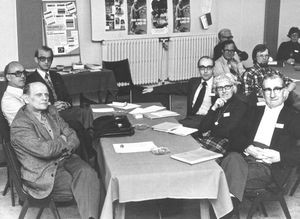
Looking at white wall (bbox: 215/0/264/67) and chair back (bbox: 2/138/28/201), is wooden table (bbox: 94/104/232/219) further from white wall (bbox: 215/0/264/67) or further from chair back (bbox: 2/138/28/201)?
white wall (bbox: 215/0/264/67)

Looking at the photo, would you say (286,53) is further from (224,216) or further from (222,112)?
(224,216)

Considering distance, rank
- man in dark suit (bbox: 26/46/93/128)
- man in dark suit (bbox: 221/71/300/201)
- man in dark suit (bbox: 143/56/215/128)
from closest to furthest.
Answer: man in dark suit (bbox: 221/71/300/201) → man in dark suit (bbox: 143/56/215/128) → man in dark suit (bbox: 26/46/93/128)

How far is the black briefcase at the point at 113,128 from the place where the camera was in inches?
168

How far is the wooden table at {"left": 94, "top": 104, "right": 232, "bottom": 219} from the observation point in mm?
3367

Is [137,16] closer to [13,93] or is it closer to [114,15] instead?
[114,15]

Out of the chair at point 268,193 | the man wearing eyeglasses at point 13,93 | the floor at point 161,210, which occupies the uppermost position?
the man wearing eyeglasses at point 13,93

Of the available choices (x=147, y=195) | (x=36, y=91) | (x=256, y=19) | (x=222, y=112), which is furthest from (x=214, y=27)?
(x=147, y=195)

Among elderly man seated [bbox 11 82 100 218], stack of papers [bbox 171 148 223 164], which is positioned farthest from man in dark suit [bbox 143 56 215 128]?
elderly man seated [bbox 11 82 100 218]

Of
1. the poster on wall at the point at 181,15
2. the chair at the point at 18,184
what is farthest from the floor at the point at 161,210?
the poster on wall at the point at 181,15

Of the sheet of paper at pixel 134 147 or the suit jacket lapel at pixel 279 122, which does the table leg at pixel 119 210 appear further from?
the suit jacket lapel at pixel 279 122

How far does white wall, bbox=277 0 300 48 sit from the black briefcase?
22.6 ft

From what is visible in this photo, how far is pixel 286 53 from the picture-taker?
31.2ft

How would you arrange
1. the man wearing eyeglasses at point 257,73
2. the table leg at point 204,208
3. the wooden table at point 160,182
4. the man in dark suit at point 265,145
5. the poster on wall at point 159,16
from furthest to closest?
the poster on wall at point 159,16, the man wearing eyeglasses at point 257,73, the man in dark suit at point 265,145, the table leg at point 204,208, the wooden table at point 160,182

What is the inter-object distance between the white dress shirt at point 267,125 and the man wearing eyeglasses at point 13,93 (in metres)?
2.34
